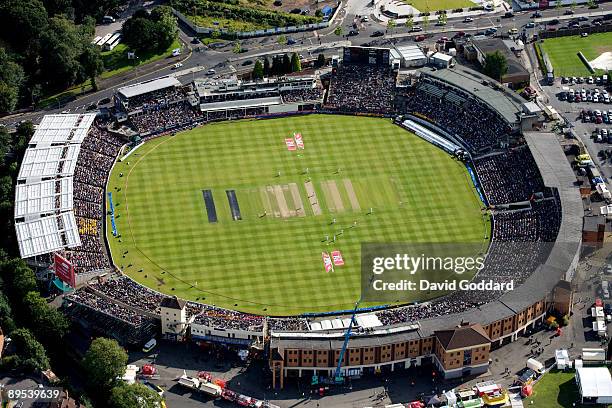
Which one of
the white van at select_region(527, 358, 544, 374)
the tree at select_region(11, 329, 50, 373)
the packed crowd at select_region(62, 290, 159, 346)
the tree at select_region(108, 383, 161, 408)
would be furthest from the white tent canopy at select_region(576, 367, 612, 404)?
the tree at select_region(11, 329, 50, 373)

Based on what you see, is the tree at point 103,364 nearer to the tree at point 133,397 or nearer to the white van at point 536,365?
the tree at point 133,397

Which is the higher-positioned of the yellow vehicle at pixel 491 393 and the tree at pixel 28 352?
the tree at pixel 28 352

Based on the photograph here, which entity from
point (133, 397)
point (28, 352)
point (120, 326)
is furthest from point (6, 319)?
point (133, 397)

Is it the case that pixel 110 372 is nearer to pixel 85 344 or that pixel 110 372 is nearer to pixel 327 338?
pixel 85 344

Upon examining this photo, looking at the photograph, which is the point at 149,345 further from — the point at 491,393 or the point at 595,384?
the point at 595,384

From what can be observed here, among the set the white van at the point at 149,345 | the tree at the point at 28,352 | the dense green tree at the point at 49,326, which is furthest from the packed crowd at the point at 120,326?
the tree at the point at 28,352

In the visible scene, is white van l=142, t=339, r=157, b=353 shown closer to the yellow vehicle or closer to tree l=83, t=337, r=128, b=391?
tree l=83, t=337, r=128, b=391
